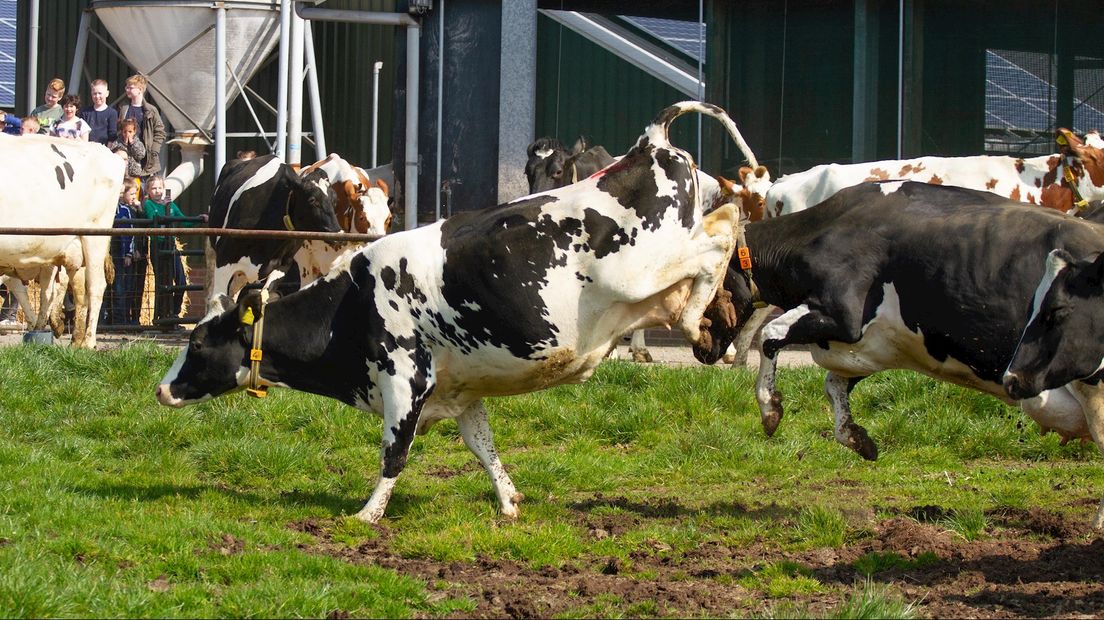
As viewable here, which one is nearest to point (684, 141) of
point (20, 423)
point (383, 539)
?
point (20, 423)

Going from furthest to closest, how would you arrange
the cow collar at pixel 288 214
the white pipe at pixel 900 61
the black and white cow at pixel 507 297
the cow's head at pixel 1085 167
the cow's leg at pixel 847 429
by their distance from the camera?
the white pipe at pixel 900 61 < the cow collar at pixel 288 214 < the cow's head at pixel 1085 167 < the cow's leg at pixel 847 429 < the black and white cow at pixel 507 297

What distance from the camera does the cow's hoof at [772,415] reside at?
914cm

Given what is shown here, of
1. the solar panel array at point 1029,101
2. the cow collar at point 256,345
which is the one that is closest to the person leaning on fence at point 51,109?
the cow collar at point 256,345

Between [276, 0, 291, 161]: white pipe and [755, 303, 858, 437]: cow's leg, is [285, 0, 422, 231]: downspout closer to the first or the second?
[276, 0, 291, 161]: white pipe

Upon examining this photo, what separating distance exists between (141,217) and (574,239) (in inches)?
458

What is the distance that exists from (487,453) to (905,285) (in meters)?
2.67

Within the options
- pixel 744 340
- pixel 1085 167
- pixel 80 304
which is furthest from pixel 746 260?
pixel 80 304

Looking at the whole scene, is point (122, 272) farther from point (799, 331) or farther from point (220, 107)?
point (799, 331)

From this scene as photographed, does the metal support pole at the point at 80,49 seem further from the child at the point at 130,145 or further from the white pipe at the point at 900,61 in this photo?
the white pipe at the point at 900,61

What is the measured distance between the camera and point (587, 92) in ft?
61.9

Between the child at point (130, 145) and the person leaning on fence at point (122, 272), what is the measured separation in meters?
0.34

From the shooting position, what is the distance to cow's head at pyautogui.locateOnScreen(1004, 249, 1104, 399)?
707 centimetres

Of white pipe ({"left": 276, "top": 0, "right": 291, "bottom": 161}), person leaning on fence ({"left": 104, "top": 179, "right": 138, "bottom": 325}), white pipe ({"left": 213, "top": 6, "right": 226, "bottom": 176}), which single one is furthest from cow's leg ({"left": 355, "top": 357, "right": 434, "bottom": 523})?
white pipe ({"left": 213, "top": 6, "right": 226, "bottom": 176})

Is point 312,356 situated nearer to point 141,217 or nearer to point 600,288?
point 600,288
